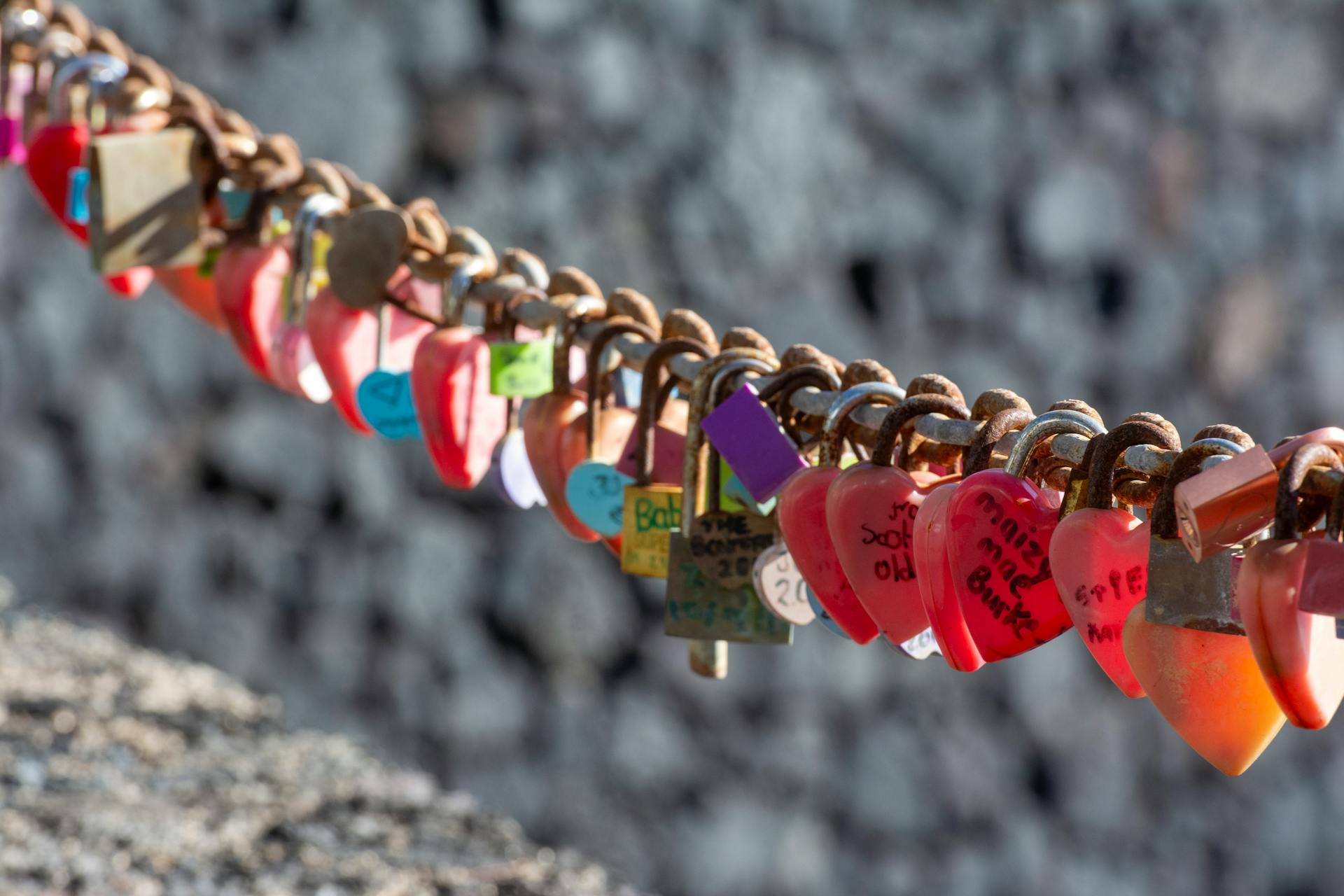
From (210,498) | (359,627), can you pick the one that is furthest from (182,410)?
(359,627)

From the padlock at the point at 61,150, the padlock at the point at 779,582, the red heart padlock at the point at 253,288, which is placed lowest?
the padlock at the point at 779,582

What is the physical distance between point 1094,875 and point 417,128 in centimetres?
167

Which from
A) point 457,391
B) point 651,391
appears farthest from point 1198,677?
point 457,391

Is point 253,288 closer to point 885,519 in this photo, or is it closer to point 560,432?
point 560,432

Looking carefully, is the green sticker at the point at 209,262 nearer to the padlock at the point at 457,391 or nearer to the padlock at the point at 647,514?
the padlock at the point at 457,391

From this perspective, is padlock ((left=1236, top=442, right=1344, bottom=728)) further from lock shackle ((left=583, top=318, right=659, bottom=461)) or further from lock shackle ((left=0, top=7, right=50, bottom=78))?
lock shackle ((left=0, top=7, right=50, bottom=78))

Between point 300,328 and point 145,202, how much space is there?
4.3 inches

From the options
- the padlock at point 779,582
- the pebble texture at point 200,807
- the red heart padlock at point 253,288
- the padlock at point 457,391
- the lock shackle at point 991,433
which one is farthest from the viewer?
the pebble texture at point 200,807

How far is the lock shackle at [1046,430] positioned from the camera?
405 millimetres

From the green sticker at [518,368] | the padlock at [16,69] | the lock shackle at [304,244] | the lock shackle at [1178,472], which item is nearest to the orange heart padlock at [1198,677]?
the lock shackle at [1178,472]

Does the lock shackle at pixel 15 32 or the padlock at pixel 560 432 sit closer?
the padlock at pixel 560 432

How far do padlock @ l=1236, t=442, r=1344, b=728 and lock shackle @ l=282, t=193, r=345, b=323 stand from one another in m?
0.51

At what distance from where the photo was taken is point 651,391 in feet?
1.88

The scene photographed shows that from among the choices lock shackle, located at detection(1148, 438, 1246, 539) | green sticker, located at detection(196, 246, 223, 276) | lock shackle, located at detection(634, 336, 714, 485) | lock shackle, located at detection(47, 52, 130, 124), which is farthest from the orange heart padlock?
lock shackle, located at detection(47, 52, 130, 124)
